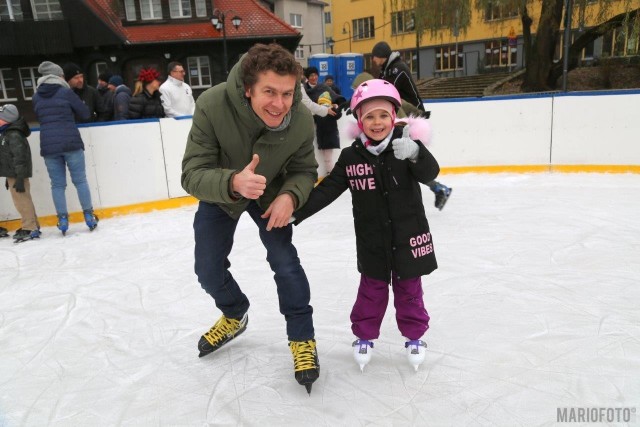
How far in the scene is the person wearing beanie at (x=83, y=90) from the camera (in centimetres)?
510

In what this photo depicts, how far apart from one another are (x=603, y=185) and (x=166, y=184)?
180 inches

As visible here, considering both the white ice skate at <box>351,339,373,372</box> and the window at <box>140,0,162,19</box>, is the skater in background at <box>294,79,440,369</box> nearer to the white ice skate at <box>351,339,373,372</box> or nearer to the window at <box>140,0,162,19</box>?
the white ice skate at <box>351,339,373,372</box>

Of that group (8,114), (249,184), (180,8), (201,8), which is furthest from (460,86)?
(249,184)

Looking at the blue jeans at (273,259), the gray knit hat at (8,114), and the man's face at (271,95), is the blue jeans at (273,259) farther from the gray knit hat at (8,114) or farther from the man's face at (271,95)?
the gray knit hat at (8,114)

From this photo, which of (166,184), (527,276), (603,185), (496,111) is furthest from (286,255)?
(496,111)

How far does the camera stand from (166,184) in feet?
18.0

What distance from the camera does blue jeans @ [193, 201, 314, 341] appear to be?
1.94m

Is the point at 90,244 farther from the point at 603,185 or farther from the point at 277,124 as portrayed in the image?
the point at 603,185

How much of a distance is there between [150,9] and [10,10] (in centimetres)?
454

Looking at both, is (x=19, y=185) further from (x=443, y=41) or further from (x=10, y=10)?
(x=443, y=41)

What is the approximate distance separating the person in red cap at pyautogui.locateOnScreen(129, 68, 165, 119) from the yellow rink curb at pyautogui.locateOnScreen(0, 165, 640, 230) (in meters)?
0.94

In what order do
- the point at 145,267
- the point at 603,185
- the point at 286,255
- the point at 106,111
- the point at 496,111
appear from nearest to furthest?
1. the point at 286,255
2. the point at 145,267
3. the point at 603,185
4. the point at 106,111
5. the point at 496,111

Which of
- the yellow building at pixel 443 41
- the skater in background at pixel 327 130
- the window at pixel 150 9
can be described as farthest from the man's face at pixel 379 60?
the window at pixel 150 9

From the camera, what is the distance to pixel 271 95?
1691 mm
